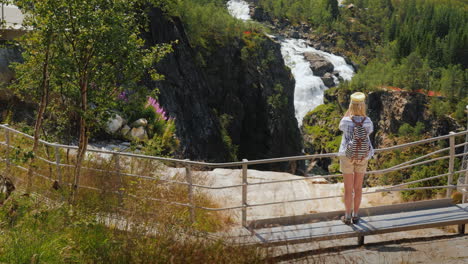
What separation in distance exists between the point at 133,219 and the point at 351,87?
81015 mm

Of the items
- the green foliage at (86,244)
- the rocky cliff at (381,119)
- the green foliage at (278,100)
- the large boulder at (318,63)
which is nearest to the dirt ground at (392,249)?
the green foliage at (86,244)

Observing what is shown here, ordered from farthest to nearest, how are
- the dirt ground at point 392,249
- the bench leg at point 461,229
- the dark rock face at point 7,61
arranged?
the dark rock face at point 7,61 → the bench leg at point 461,229 → the dirt ground at point 392,249

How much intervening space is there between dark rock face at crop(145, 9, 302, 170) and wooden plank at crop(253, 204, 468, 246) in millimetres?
11809

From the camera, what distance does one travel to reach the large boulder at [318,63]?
80.5m

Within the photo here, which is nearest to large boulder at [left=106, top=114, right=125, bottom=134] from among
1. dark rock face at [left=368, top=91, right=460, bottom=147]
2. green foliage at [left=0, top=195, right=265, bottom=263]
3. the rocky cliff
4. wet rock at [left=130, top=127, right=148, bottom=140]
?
wet rock at [left=130, top=127, right=148, bottom=140]

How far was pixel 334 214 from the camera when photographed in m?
6.39

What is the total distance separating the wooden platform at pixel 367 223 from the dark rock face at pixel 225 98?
38.0 ft

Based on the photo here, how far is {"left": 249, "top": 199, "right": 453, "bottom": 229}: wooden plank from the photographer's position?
6281 millimetres

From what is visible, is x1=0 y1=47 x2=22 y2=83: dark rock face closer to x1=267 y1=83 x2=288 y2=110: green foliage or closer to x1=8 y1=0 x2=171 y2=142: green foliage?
x1=8 y1=0 x2=171 y2=142: green foliage

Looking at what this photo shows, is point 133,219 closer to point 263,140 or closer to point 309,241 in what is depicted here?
point 309,241

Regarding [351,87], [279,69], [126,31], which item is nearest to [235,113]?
[279,69]

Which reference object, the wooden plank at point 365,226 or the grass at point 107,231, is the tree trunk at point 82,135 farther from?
the wooden plank at point 365,226

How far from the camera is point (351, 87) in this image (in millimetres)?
83125

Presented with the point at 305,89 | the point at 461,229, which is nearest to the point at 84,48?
the point at 461,229
